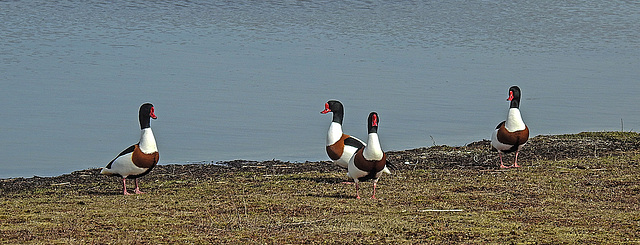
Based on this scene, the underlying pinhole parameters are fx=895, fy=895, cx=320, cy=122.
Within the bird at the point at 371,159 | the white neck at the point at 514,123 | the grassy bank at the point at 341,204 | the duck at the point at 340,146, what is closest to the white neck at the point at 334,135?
the duck at the point at 340,146

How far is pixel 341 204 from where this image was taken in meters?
8.97

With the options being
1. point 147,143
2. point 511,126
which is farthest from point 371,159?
point 511,126

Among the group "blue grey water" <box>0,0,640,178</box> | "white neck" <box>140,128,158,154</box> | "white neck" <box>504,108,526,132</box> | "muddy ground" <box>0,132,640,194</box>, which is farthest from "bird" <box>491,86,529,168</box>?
"white neck" <box>140,128,158,154</box>

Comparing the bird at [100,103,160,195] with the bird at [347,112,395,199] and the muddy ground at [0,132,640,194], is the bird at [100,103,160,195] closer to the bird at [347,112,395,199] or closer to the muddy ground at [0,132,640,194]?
the muddy ground at [0,132,640,194]

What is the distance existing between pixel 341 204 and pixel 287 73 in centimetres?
1329

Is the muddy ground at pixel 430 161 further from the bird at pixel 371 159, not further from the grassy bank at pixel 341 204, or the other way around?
the bird at pixel 371 159

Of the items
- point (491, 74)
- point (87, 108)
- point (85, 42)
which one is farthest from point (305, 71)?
point (85, 42)

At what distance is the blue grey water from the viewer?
51.7 feet

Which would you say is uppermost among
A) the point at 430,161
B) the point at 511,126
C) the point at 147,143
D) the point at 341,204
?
the point at 511,126

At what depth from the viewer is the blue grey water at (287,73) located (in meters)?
15.8

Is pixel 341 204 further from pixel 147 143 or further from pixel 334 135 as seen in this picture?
pixel 147 143

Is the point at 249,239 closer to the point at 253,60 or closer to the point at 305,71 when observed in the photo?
the point at 305,71

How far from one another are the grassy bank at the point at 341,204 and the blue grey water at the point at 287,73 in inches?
100

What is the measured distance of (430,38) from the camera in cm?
2903
